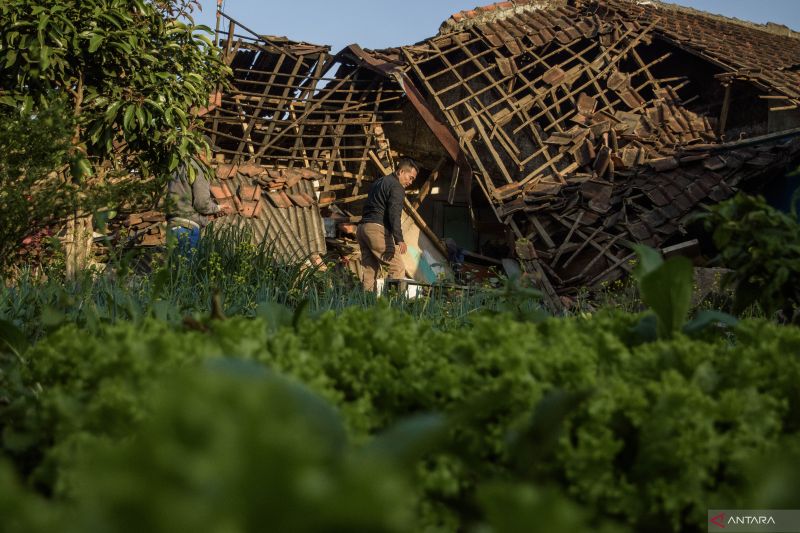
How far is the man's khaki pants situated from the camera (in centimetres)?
976

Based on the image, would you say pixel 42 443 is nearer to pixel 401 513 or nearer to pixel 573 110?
pixel 401 513

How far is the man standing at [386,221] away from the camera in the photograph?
9.67 metres

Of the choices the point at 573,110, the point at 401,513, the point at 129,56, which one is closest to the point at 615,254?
the point at 573,110

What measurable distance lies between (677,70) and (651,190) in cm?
436

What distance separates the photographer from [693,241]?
1061 cm

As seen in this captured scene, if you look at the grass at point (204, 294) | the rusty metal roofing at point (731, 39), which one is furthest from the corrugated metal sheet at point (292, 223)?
the rusty metal roofing at point (731, 39)

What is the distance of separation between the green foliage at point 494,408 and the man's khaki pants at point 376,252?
7.54 meters

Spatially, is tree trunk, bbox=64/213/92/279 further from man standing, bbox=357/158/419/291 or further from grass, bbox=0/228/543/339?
man standing, bbox=357/158/419/291

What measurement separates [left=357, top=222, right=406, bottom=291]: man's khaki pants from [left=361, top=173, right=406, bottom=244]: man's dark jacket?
10 cm

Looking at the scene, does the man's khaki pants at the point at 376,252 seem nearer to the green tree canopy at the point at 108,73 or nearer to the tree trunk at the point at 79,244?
the green tree canopy at the point at 108,73

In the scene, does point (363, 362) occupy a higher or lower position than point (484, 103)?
lower

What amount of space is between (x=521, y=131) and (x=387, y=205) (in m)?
4.76

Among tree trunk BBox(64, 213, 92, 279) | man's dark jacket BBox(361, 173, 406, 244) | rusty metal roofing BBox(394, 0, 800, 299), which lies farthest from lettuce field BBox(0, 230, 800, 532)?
rusty metal roofing BBox(394, 0, 800, 299)

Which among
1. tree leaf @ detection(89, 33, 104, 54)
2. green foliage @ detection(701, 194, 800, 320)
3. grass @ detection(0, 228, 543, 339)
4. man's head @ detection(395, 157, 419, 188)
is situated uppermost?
tree leaf @ detection(89, 33, 104, 54)
